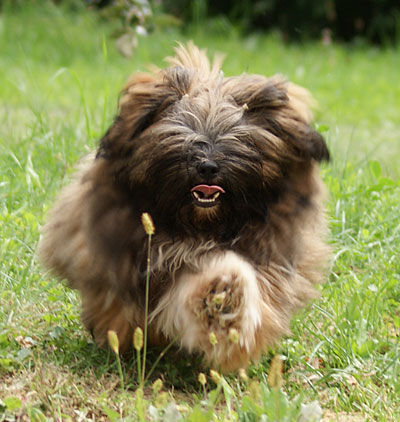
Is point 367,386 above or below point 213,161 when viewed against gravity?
below

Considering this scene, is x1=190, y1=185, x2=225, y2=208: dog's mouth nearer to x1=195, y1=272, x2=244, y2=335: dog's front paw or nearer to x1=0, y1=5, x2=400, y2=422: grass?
x1=195, y1=272, x2=244, y2=335: dog's front paw

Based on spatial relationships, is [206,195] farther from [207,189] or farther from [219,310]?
[219,310]

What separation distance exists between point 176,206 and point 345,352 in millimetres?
901

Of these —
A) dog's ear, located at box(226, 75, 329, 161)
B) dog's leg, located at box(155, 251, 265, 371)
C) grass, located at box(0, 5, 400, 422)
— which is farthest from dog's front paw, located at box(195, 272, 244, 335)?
dog's ear, located at box(226, 75, 329, 161)

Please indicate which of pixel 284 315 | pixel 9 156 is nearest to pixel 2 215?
pixel 9 156

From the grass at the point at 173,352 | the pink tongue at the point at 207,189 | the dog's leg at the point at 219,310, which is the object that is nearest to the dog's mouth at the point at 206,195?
the pink tongue at the point at 207,189

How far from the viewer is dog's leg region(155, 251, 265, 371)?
2.79m

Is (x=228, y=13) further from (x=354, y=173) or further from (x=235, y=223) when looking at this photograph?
(x=235, y=223)

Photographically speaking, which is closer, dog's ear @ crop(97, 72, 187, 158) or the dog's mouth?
the dog's mouth

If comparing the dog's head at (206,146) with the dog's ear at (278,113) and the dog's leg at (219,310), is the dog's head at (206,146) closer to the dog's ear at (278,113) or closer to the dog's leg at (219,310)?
the dog's ear at (278,113)

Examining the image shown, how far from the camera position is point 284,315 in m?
3.12

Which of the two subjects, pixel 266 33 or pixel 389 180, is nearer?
pixel 389 180

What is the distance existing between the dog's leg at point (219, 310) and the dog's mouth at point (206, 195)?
0.65 ft

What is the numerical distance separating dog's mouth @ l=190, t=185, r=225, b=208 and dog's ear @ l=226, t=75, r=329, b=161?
0.29m
